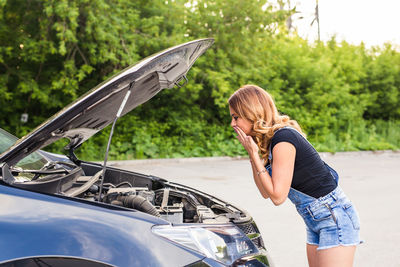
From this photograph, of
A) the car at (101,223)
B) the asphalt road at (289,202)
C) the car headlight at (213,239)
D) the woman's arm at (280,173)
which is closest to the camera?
the car at (101,223)

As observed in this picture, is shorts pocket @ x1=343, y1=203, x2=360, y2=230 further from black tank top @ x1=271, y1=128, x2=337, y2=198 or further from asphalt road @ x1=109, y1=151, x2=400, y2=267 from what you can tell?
asphalt road @ x1=109, y1=151, x2=400, y2=267

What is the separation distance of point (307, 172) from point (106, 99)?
115 centimetres

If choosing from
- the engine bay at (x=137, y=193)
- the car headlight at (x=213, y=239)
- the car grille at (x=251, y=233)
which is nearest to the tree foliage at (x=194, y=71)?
the engine bay at (x=137, y=193)

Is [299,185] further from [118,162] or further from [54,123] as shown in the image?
[118,162]

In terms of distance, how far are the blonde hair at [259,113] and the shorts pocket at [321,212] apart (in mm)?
422

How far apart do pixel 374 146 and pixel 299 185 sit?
17.1 m

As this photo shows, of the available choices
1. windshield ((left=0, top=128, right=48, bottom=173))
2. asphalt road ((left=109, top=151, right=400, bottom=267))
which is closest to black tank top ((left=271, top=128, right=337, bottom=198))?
windshield ((left=0, top=128, right=48, bottom=173))

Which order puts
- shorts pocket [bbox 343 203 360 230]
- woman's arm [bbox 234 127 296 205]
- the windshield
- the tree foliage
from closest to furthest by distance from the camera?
woman's arm [bbox 234 127 296 205] → shorts pocket [bbox 343 203 360 230] → the windshield → the tree foliage

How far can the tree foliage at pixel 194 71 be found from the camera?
41.2 feet

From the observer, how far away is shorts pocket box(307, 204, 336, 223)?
2.45 meters

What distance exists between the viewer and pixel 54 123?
2119mm

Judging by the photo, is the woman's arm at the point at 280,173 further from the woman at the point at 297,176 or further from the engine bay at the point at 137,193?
the engine bay at the point at 137,193

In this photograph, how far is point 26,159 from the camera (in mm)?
3143

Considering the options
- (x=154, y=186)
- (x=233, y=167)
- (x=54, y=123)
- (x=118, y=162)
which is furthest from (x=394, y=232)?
(x=118, y=162)
